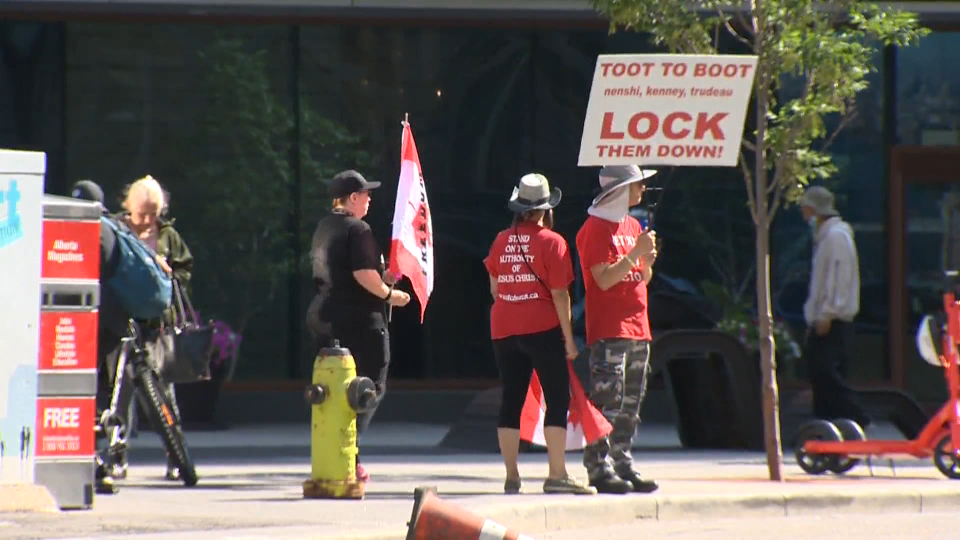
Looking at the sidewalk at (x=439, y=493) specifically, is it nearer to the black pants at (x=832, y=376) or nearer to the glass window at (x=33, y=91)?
the black pants at (x=832, y=376)

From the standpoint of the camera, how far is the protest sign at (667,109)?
10898mm

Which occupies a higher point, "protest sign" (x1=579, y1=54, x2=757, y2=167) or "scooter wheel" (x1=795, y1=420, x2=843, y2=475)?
"protest sign" (x1=579, y1=54, x2=757, y2=167)

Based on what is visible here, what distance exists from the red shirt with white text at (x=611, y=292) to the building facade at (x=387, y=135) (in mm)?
6388

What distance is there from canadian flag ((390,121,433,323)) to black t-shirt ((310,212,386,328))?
188mm

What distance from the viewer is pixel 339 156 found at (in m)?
17.1

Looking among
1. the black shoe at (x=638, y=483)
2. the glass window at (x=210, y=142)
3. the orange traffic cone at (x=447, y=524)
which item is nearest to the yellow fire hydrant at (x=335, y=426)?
the black shoe at (x=638, y=483)

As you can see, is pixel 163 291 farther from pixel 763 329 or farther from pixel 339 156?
pixel 339 156

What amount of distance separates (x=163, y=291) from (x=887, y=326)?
929 cm

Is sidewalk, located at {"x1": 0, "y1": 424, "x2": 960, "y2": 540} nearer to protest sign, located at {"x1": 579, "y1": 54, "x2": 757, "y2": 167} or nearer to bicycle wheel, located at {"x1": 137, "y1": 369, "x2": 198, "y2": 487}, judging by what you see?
bicycle wheel, located at {"x1": 137, "y1": 369, "x2": 198, "y2": 487}

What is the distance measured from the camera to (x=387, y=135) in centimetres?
1709

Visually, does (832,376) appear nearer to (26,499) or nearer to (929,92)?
(929,92)

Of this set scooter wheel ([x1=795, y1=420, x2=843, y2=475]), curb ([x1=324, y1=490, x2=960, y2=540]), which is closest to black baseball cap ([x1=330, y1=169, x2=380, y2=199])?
curb ([x1=324, y1=490, x2=960, y2=540])

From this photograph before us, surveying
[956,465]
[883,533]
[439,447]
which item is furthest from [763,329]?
[439,447]

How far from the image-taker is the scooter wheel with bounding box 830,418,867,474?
1225 centimetres
